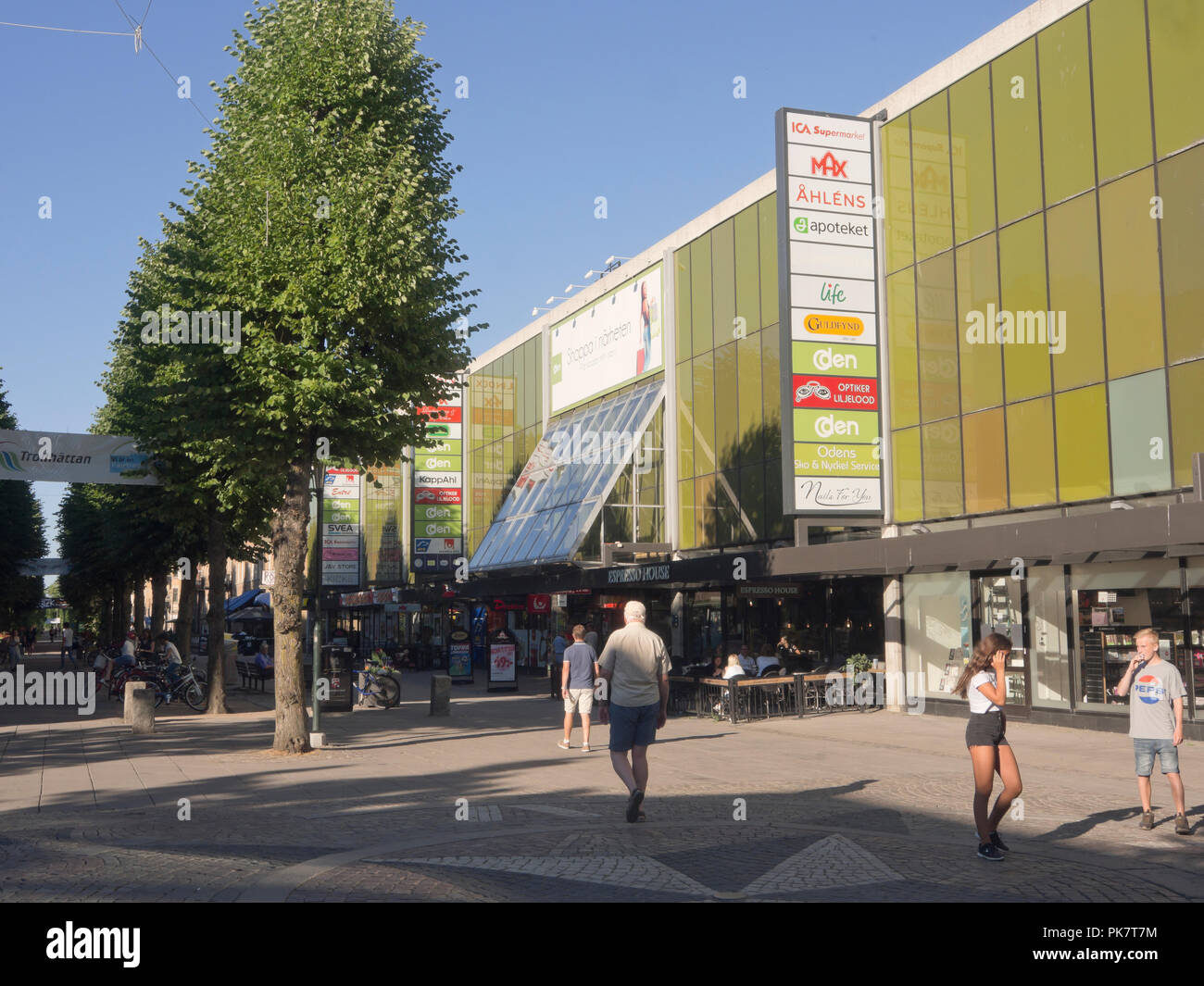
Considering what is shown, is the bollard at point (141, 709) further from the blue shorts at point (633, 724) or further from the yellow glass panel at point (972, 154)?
the yellow glass panel at point (972, 154)

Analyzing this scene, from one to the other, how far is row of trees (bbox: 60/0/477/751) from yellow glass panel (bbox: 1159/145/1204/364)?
35.9ft

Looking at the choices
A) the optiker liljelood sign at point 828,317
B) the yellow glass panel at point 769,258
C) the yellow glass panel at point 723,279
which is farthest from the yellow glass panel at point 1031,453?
the yellow glass panel at point 723,279

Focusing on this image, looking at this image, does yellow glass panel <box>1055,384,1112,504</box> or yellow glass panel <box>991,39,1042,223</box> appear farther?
yellow glass panel <box>991,39,1042,223</box>

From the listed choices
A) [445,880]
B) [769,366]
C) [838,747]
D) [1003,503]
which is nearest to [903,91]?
[769,366]

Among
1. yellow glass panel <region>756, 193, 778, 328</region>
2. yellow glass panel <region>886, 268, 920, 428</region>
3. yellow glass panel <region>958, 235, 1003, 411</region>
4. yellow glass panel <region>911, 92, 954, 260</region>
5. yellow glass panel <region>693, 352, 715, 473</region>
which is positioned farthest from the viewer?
yellow glass panel <region>693, 352, 715, 473</region>

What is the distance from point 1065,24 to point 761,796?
15.2 meters

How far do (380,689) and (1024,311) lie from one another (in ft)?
50.2

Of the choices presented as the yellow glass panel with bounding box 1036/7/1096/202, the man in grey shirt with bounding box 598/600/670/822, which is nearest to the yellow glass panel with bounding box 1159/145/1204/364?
the yellow glass panel with bounding box 1036/7/1096/202

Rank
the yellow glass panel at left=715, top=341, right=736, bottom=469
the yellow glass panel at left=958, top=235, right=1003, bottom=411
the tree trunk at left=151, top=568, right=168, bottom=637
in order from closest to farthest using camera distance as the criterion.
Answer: the yellow glass panel at left=958, top=235, right=1003, bottom=411
the yellow glass panel at left=715, top=341, right=736, bottom=469
the tree trunk at left=151, top=568, right=168, bottom=637

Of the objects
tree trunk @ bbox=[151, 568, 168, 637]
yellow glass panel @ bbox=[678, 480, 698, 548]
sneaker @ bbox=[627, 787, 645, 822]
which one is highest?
yellow glass panel @ bbox=[678, 480, 698, 548]

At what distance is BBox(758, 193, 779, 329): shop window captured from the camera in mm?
27359

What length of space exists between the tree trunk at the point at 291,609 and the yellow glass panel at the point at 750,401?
522 inches

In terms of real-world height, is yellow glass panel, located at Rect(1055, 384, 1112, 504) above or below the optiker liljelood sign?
below

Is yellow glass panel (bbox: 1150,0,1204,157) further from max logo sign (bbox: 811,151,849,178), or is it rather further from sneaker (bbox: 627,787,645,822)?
sneaker (bbox: 627,787,645,822)
